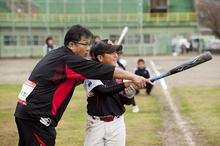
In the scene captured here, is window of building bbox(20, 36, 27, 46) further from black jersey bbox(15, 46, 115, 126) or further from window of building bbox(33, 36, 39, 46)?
black jersey bbox(15, 46, 115, 126)

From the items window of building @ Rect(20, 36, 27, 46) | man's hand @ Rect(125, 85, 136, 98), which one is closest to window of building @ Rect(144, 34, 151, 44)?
window of building @ Rect(20, 36, 27, 46)

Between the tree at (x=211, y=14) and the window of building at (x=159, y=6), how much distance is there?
7.56m

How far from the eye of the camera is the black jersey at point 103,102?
4.37 meters

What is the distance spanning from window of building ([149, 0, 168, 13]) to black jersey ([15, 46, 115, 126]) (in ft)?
155

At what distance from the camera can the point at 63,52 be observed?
12.8 feet

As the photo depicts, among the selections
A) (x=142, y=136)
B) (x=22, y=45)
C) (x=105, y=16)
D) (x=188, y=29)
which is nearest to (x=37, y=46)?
(x=22, y=45)

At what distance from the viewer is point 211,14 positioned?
2067 inches

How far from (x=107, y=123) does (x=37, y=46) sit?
3877cm

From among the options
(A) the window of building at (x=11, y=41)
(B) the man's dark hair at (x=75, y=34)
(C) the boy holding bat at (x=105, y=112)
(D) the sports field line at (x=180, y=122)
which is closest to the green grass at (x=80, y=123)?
A: (D) the sports field line at (x=180, y=122)

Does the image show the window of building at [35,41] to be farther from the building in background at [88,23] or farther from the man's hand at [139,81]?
the man's hand at [139,81]

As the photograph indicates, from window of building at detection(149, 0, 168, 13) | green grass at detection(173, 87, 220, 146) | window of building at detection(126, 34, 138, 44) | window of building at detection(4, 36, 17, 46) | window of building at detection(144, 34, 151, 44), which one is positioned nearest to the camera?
green grass at detection(173, 87, 220, 146)

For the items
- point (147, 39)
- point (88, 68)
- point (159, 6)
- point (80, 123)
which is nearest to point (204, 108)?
point (80, 123)

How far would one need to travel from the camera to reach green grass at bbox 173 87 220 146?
7.86 metres

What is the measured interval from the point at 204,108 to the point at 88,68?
7.56m
